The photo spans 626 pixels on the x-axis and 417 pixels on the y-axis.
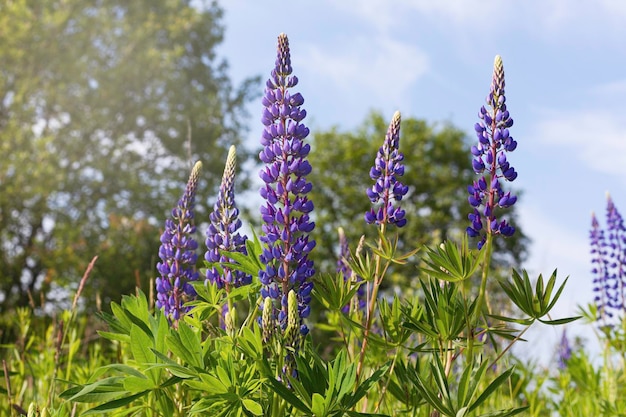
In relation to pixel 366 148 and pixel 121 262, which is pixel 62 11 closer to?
pixel 121 262

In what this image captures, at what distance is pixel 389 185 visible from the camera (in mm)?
2568

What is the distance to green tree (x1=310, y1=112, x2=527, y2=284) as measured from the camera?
23453mm

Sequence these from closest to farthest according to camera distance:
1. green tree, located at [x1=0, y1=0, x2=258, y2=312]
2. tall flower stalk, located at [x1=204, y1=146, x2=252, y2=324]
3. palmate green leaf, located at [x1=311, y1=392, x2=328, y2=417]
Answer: palmate green leaf, located at [x1=311, y1=392, x2=328, y2=417] → tall flower stalk, located at [x1=204, y1=146, x2=252, y2=324] → green tree, located at [x1=0, y1=0, x2=258, y2=312]

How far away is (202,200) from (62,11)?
6343 millimetres

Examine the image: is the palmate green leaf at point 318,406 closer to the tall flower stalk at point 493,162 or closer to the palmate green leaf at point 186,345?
the palmate green leaf at point 186,345

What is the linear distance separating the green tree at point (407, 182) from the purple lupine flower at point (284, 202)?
66.0 feet

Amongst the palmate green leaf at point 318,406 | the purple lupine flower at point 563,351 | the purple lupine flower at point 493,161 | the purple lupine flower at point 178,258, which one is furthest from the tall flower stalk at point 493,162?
the purple lupine flower at point 563,351

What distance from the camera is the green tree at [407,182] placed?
2345 cm

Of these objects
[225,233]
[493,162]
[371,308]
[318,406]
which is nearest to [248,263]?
[225,233]

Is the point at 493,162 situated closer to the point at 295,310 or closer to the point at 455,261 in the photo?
the point at 455,261

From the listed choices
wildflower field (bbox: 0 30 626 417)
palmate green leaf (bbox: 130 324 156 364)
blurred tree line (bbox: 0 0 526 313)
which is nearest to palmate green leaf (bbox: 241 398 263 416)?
wildflower field (bbox: 0 30 626 417)

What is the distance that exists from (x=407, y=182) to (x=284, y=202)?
71.4 feet

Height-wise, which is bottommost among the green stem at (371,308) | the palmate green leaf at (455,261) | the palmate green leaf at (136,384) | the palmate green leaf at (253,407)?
the palmate green leaf at (253,407)

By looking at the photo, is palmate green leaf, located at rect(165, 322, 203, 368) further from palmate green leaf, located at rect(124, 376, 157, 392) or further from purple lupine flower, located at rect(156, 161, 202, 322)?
purple lupine flower, located at rect(156, 161, 202, 322)
